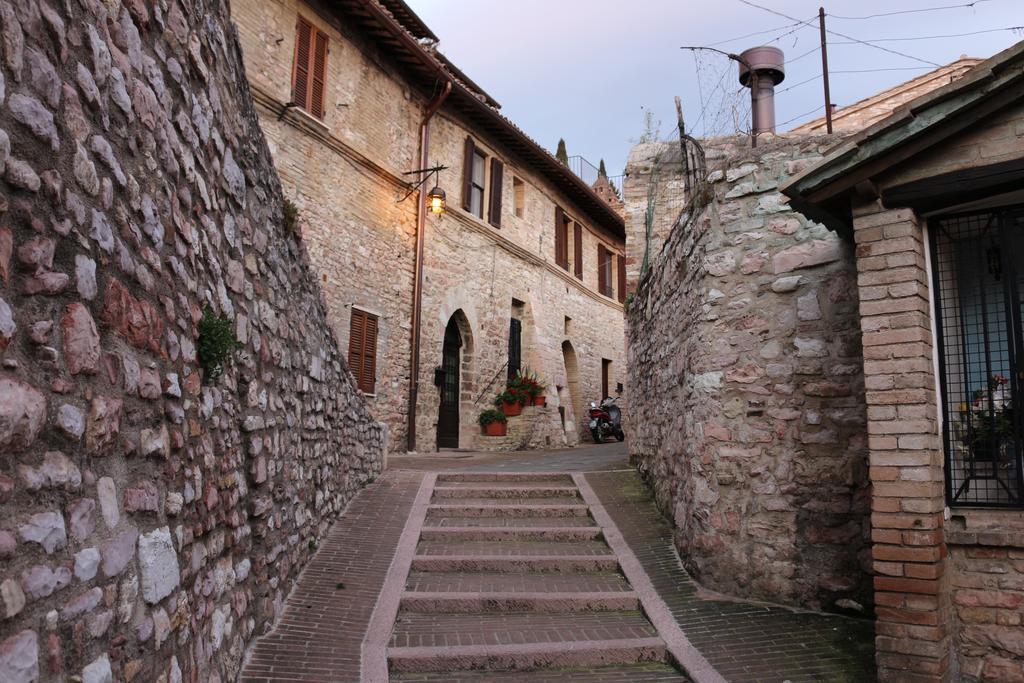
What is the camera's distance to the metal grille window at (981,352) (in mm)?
4191

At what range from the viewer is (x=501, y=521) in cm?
721

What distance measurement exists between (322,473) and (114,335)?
390 centimetres

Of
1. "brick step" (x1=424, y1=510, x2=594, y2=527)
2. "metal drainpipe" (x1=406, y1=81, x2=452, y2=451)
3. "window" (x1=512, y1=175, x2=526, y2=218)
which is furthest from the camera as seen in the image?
"window" (x1=512, y1=175, x2=526, y2=218)

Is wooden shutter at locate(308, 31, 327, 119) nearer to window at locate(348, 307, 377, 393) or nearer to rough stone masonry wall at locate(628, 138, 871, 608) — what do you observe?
window at locate(348, 307, 377, 393)

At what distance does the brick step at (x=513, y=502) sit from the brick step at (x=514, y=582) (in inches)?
55.9

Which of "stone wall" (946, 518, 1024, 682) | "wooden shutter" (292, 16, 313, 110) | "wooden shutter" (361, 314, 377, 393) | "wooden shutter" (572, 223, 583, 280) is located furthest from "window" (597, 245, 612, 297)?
"stone wall" (946, 518, 1024, 682)

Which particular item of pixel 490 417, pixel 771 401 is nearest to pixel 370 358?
pixel 490 417

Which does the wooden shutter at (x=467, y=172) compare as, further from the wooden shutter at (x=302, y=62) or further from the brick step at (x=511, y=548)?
the brick step at (x=511, y=548)

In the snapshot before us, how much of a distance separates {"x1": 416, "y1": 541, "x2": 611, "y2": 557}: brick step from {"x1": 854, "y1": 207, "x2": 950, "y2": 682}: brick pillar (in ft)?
9.33

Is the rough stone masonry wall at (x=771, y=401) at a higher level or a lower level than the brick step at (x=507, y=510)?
higher

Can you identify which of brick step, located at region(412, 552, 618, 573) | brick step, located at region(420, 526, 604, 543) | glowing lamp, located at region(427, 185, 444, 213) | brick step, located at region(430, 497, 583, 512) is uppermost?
glowing lamp, located at region(427, 185, 444, 213)

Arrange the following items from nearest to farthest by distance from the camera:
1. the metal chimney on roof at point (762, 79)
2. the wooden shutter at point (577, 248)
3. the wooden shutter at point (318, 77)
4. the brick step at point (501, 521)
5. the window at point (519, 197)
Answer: the brick step at point (501, 521) < the metal chimney on roof at point (762, 79) < the wooden shutter at point (318, 77) < the window at point (519, 197) < the wooden shutter at point (577, 248)

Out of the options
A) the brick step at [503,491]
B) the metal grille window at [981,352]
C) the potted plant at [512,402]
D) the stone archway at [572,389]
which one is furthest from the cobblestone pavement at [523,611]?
the stone archway at [572,389]

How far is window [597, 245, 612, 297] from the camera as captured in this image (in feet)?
74.6
